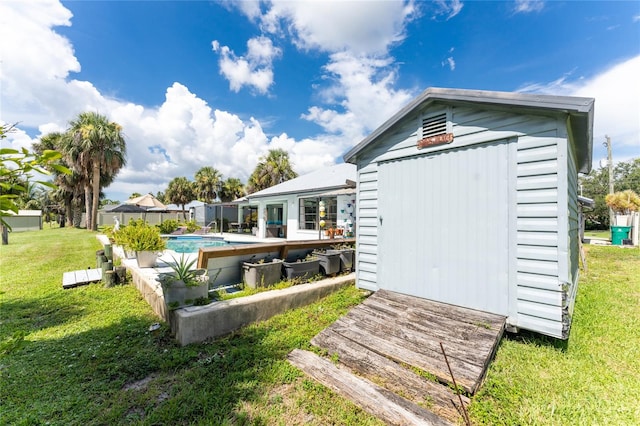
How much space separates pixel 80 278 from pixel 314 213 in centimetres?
829

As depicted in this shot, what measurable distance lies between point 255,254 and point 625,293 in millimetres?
7551

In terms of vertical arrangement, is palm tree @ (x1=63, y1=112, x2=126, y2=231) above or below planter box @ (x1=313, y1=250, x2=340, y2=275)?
above

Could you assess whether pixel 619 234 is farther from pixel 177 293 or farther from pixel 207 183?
pixel 207 183

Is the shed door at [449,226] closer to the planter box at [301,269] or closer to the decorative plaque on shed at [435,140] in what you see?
the decorative plaque on shed at [435,140]

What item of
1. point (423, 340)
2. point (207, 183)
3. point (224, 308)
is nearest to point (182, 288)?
point (224, 308)

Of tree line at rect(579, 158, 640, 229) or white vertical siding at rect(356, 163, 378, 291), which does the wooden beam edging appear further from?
tree line at rect(579, 158, 640, 229)

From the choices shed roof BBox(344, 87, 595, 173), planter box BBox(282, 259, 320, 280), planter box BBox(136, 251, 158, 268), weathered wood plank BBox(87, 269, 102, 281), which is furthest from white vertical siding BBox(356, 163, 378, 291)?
weathered wood plank BBox(87, 269, 102, 281)

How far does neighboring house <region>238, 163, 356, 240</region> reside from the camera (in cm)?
1041

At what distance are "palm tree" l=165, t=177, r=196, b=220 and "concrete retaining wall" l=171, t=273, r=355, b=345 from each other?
97.4 ft

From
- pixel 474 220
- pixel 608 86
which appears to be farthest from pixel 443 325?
pixel 608 86

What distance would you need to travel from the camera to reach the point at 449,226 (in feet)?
12.3

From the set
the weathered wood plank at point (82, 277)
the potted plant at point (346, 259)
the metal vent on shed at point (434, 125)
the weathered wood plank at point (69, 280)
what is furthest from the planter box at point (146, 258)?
the metal vent on shed at point (434, 125)

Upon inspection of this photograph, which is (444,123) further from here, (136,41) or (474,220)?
(136,41)

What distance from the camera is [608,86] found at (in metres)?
6.08
